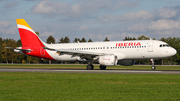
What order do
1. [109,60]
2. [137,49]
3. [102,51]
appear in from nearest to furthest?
[109,60] → [137,49] → [102,51]

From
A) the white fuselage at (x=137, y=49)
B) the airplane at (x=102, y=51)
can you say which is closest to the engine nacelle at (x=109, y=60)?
the airplane at (x=102, y=51)

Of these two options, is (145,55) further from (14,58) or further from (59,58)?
(14,58)

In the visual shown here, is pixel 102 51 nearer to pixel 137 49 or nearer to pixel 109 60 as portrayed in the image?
pixel 109 60

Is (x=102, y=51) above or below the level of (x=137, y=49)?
below

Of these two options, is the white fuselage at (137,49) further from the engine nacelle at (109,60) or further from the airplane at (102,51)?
the engine nacelle at (109,60)

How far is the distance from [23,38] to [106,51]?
15.3 metres

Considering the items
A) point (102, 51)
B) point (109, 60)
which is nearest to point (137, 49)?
point (109, 60)

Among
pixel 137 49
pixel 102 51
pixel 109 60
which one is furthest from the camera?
pixel 102 51

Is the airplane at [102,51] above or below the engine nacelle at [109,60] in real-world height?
above

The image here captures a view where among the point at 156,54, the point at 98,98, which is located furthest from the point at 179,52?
the point at 98,98

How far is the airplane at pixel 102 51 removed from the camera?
3441 centimetres

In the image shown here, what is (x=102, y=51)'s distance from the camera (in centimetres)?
A: 3703

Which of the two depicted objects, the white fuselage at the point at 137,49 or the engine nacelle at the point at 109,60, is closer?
the engine nacelle at the point at 109,60

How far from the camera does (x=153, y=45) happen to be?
34562 millimetres
